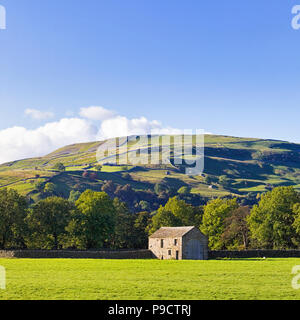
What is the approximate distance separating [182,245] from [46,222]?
26.7m

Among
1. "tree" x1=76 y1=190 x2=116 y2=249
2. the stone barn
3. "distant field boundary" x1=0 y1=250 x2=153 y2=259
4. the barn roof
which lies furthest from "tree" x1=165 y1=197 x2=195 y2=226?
"distant field boundary" x1=0 y1=250 x2=153 y2=259

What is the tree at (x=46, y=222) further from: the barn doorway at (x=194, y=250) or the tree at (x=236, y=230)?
the tree at (x=236, y=230)

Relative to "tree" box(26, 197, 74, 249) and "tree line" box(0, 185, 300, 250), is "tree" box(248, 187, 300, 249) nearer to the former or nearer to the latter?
"tree line" box(0, 185, 300, 250)

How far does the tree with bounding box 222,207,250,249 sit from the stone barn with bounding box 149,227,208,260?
19132 millimetres

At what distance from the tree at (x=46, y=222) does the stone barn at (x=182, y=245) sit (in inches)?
736

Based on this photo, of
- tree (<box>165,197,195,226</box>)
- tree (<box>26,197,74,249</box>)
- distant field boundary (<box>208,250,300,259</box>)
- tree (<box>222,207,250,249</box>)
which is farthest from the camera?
tree (<box>165,197,195,226</box>)

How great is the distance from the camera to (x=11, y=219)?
75.9m

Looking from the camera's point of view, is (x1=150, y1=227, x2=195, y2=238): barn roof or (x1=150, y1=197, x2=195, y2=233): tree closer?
(x1=150, y1=227, x2=195, y2=238): barn roof

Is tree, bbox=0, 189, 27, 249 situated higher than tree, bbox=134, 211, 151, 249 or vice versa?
tree, bbox=0, 189, 27, 249

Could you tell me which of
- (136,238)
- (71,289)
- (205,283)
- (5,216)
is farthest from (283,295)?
(136,238)

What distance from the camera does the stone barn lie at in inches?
2830

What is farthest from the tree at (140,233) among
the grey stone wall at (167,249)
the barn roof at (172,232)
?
the grey stone wall at (167,249)

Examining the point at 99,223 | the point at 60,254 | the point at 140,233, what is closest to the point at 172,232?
the point at 99,223
